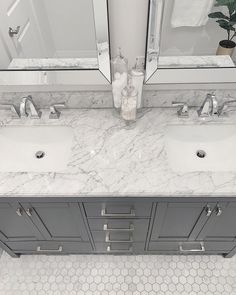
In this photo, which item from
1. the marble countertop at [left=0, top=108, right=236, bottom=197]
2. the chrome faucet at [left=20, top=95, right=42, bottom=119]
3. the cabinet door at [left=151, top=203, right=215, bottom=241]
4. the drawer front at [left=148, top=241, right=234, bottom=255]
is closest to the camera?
the marble countertop at [left=0, top=108, right=236, bottom=197]

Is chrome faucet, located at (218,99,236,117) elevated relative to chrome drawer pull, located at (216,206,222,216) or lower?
elevated

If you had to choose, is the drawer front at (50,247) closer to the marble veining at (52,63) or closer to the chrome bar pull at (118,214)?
the chrome bar pull at (118,214)

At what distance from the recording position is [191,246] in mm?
1451

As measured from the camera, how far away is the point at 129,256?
163cm

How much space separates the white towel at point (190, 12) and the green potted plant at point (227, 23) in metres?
0.03

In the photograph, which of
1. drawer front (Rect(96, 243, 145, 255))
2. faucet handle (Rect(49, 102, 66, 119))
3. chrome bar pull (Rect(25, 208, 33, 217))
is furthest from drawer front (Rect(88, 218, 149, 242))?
faucet handle (Rect(49, 102, 66, 119))

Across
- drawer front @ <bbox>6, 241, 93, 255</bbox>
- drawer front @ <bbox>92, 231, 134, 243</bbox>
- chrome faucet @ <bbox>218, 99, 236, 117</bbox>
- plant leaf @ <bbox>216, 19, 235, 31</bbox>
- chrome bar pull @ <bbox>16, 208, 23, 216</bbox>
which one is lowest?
drawer front @ <bbox>6, 241, 93, 255</bbox>

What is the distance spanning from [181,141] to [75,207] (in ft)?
2.17

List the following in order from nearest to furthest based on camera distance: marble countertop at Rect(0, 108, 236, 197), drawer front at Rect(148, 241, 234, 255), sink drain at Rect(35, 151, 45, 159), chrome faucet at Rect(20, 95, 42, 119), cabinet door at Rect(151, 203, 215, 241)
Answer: marble countertop at Rect(0, 108, 236, 197), cabinet door at Rect(151, 203, 215, 241), chrome faucet at Rect(20, 95, 42, 119), sink drain at Rect(35, 151, 45, 159), drawer front at Rect(148, 241, 234, 255)

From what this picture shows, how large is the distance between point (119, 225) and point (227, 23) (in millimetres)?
1094

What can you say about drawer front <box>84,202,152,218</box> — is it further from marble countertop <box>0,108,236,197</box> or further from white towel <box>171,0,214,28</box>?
white towel <box>171,0,214,28</box>

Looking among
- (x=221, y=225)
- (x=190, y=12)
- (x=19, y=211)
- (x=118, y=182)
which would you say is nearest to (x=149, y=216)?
(x=118, y=182)

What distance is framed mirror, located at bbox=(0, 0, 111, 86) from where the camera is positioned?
100 cm

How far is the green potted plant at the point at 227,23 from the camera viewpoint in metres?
0.98
